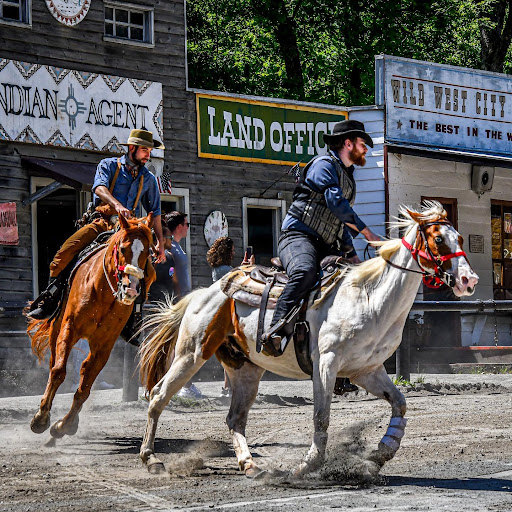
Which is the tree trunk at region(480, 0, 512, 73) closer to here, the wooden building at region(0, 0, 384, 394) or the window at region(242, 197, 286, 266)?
the wooden building at region(0, 0, 384, 394)

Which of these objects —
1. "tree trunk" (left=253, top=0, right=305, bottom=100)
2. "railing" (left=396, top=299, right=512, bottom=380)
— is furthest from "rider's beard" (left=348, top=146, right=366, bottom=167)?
"tree trunk" (left=253, top=0, right=305, bottom=100)

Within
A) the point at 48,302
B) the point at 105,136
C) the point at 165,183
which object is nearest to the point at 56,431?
the point at 48,302

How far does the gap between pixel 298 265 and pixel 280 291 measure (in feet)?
1.01

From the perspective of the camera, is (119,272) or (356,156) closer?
(356,156)

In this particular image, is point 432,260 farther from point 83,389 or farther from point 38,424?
point 38,424

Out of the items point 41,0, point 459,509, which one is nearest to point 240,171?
point 41,0

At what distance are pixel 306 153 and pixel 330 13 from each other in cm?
935

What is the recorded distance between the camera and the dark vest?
831cm

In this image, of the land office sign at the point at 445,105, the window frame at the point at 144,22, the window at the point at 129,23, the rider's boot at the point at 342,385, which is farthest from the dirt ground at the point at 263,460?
the land office sign at the point at 445,105

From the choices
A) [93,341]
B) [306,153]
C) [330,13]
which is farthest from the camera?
[330,13]

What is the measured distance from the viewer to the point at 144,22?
68.7ft

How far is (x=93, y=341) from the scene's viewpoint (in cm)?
1002

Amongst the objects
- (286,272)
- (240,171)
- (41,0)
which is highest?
(41,0)

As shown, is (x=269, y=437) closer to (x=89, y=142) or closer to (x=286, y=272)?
(x=286, y=272)
